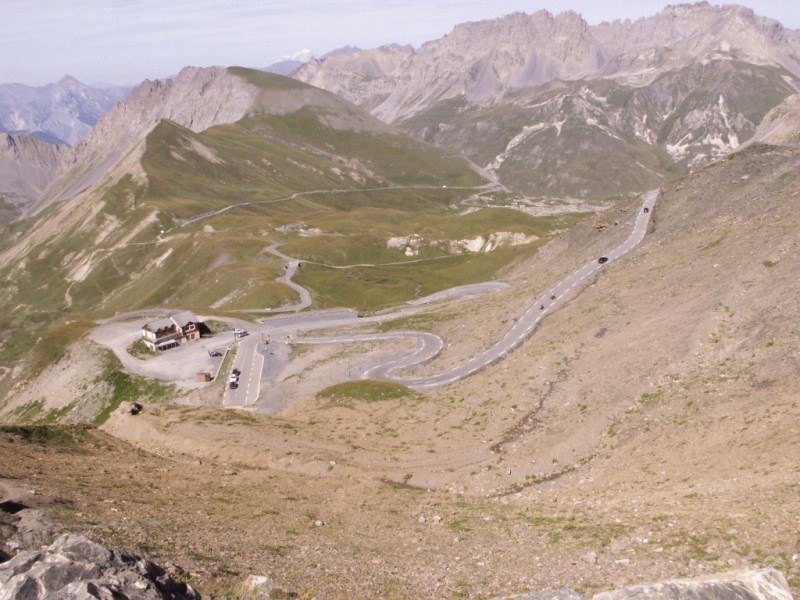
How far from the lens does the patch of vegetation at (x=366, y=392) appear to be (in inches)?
2502

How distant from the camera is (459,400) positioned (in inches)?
2266

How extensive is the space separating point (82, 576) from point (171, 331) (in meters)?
89.2

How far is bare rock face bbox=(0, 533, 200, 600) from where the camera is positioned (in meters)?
15.5

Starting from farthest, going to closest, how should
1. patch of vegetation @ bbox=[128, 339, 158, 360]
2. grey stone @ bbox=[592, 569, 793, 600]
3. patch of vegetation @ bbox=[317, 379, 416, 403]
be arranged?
patch of vegetation @ bbox=[128, 339, 158, 360] → patch of vegetation @ bbox=[317, 379, 416, 403] → grey stone @ bbox=[592, 569, 793, 600]

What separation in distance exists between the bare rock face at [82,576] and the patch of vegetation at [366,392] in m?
44.9

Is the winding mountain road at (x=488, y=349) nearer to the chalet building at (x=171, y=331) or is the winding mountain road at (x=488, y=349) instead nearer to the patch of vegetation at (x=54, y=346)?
the chalet building at (x=171, y=331)

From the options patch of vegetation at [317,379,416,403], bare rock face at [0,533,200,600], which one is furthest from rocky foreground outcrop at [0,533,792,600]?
patch of vegetation at [317,379,416,403]

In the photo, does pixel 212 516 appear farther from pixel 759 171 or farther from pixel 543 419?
pixel 759 171

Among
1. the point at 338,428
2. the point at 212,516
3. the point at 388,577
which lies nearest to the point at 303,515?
the point at 212,516

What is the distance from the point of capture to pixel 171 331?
100 metres

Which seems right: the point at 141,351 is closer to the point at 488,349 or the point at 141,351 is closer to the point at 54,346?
the point at 54,346

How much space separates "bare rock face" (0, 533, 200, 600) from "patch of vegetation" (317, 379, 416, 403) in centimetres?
4495

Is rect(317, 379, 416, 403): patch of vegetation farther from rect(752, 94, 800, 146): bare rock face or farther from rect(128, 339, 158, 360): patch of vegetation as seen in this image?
rect(752, 94, 800, 146): bare rock face

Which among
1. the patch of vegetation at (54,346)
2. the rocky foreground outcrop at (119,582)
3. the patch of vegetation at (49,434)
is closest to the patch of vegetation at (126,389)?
the patch of vegetation at (54,346)
